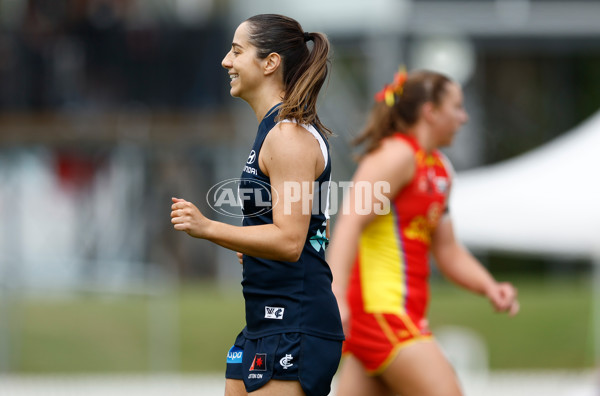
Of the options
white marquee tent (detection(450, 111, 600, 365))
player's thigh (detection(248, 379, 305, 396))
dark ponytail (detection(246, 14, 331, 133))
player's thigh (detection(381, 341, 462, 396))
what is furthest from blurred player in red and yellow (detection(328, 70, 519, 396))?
white marquee tent (detection(450, 111, 600, 365))

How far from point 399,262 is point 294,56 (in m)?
1.56

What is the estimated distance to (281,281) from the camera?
3.37 metres

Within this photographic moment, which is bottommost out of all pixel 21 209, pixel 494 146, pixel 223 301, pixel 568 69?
pixel 223 301

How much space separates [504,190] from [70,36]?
9.38 m

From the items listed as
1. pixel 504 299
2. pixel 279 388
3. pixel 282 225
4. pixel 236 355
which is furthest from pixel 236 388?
pixel 504 299

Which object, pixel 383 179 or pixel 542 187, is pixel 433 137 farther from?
pixel 542 187

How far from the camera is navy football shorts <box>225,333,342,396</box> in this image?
3311mm

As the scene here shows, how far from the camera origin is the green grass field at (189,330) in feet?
36.0

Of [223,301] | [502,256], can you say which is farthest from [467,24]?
[223,301]

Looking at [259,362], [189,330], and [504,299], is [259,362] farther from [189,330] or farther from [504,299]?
[189,330]

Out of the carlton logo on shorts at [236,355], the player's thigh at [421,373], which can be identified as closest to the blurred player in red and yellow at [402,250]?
the player's thigh at [421,373]

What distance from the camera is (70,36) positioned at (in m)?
16.0

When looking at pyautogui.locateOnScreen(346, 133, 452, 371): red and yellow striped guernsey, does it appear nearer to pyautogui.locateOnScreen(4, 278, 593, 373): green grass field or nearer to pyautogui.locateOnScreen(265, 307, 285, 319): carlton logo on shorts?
pyautogui.locateOnScreen(265, 307, 285, 319): carlton logo on shorts

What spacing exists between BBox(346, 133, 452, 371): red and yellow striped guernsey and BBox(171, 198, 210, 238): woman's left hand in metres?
1.62
